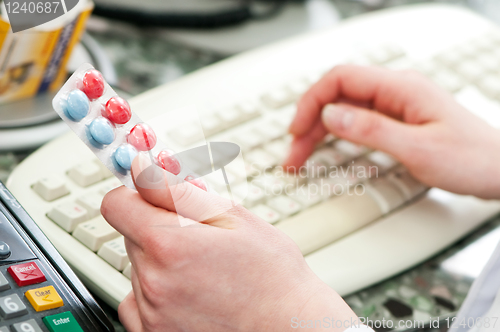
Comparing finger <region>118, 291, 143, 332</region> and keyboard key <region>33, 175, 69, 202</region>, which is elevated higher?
keyboard key <region>33, 175, 69, 202</region>

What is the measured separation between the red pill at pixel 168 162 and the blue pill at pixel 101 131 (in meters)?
0.03

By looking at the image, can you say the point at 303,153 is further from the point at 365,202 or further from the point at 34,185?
the point at 34,185

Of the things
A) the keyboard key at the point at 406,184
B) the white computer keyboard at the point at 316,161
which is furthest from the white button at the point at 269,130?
the keyboard key at the point at 406,184

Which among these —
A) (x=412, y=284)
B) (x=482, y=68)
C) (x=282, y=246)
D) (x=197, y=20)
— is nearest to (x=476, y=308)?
(x=412, y=284)

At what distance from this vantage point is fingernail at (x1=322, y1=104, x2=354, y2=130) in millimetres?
435

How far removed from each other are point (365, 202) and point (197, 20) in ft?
1.13

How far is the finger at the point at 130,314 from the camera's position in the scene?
0.28 m

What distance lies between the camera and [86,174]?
1.18 ft

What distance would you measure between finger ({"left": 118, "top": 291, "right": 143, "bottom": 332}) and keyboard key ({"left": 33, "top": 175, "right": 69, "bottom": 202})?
10 centimetres

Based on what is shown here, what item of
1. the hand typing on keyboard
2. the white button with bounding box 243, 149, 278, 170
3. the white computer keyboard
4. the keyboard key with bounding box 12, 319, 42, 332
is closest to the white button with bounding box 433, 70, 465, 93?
the white computer keyboard

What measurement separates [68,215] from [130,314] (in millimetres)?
86

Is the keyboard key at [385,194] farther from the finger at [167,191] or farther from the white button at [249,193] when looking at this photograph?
the finger at [167,191]

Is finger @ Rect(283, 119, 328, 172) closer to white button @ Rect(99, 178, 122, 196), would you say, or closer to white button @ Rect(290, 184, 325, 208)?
white button @ Rect(290, 184, 325, 208)

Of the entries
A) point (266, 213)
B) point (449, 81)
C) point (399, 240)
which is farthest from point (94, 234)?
point (449, 81)
